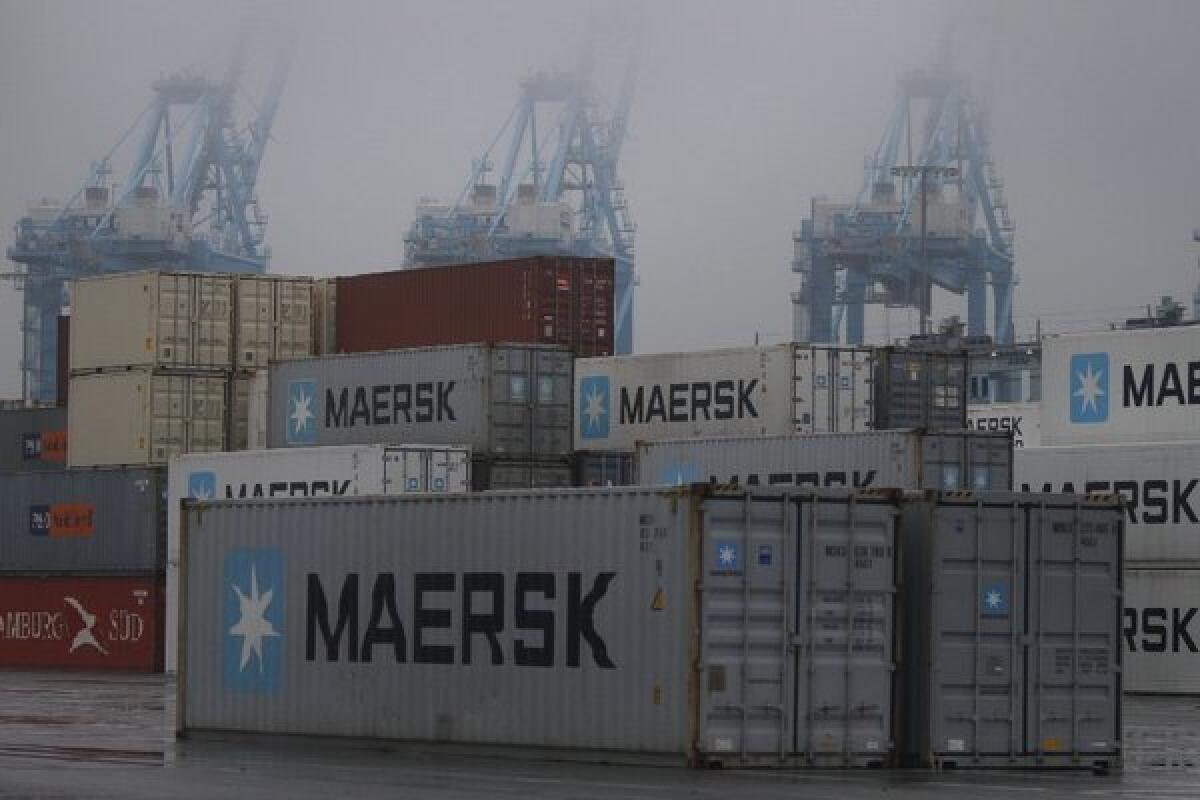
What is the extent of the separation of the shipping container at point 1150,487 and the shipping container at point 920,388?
2.92m

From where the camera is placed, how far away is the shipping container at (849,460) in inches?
1977

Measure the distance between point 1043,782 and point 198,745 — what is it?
12.2m

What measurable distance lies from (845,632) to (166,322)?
38.1m

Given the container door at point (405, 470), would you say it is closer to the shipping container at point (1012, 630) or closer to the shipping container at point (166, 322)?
the shipping container at point (166, 322)

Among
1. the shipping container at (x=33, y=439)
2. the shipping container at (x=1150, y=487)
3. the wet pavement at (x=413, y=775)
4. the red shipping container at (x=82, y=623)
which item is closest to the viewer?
the wet pavement at (x=413, y=775)

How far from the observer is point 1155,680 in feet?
187

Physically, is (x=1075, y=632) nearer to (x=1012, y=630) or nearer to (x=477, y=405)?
(x=1012, y=630)

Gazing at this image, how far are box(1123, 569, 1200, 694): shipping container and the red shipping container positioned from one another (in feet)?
82.9

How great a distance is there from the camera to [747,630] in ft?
105

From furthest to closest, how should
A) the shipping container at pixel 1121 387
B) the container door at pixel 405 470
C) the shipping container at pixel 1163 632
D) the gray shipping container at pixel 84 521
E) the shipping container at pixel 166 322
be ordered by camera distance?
the gray shipping container at pixel 84 521
the shipping container at pixel 166 322
the shipping container at pixel 1121 387
the shipping container at pixel 1163 632
the container door at pixel 405 470

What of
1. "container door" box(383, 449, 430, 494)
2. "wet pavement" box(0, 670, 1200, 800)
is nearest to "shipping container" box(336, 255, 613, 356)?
"container door" box(383, 449, 430, 494)

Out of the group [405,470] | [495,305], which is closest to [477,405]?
[405,470]

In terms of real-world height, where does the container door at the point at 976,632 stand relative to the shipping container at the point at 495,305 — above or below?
below

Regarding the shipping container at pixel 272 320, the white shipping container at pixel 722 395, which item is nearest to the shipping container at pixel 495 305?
the shipping container at pixel 272 320
